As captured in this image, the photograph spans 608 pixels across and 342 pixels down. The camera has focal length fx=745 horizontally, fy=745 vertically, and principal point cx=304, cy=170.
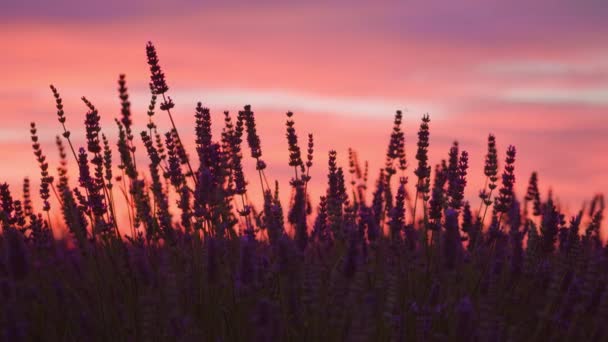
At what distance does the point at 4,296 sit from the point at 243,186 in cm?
191

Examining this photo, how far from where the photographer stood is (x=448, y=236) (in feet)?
8.43

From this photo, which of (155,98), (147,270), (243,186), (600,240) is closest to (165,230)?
(243,186)

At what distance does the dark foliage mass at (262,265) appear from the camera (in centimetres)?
322

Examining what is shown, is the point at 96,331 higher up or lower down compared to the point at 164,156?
lower down

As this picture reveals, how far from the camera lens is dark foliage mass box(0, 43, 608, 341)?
3219 millimetres

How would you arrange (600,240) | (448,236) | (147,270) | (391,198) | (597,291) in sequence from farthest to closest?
(600,240) → (391,198) → (597,291) → (147,270) → (448,236)

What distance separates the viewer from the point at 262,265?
4.02 metres

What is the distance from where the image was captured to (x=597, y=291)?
3939 millimetres

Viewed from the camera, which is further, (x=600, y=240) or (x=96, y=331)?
(x=600, y=240)

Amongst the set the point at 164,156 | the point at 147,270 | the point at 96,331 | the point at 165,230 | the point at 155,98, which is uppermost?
the point at 155,98

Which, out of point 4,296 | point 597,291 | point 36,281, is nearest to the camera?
point 4,296

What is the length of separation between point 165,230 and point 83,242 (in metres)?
0.61

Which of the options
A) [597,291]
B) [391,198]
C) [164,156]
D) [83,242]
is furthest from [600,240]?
[83,242]

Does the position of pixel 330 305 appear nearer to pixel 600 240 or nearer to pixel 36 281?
pixel 36 281
